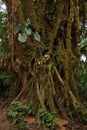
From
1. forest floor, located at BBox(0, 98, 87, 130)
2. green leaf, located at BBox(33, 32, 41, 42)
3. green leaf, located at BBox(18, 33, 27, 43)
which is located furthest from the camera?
green leaf, located at BBox(33, 32, 41, 42)

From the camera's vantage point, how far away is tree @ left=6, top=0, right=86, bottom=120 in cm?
399

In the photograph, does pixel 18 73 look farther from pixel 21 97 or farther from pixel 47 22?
pixel 47 22

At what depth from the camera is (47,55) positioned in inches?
161

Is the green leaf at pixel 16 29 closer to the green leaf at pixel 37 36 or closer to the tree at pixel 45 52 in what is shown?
the tree at pixel 45 52

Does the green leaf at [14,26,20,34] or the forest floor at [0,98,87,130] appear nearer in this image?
the forest floor at [0,98,87,130]

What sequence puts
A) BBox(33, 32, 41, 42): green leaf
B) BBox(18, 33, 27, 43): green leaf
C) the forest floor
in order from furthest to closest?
BBox(33, 32, 41, 42): green leaf, BBox(18, 33, 27, 43): green leaf, the forest floor

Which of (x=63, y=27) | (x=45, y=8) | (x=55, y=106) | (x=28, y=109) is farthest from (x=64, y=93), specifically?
(x=45, y=8)

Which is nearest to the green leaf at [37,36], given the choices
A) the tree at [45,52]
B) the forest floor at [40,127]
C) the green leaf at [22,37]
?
the tree at [45,52]

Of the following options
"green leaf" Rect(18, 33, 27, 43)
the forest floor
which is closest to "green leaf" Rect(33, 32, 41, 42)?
"green leaf" Rect(18, 33, 27, 43)

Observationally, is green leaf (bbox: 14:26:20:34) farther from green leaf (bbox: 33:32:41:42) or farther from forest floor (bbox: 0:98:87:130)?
forest floor (bbox: 0:98:87:130)

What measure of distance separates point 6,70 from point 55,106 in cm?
→ 99

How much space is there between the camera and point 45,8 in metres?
4.36

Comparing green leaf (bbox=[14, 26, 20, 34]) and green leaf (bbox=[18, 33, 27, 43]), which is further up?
green leaf (bbox=[14, 26, 20, 34])

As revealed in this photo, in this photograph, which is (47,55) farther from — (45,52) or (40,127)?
(40,127)
